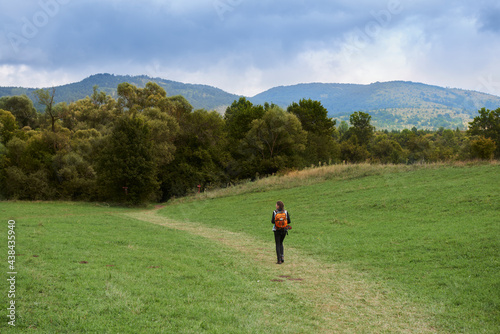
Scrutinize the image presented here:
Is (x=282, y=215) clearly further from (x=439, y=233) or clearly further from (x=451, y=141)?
(x=451, y=141)

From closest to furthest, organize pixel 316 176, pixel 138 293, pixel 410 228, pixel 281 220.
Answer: pixel 138 293
pixel 281 220
pixel 410 228
pixel 316 176

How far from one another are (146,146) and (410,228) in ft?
114

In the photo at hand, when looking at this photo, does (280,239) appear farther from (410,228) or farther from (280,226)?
(410,228)

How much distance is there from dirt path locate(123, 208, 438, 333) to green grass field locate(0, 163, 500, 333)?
4 cm

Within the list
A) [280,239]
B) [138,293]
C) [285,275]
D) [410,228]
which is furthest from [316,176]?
[138,293]

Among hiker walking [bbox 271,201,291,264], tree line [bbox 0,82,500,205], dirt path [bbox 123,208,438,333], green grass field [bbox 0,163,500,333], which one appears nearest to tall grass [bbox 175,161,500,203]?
tree line [bbox 0,82,500,205]

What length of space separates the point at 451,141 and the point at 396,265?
12590 cm

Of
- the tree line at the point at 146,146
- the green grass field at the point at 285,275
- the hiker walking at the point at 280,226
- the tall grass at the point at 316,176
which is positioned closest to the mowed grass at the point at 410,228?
the green grass field at the point at 285,275

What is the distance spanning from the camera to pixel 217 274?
11.1m

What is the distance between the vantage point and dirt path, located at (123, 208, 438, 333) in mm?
7366

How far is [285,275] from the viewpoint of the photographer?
460 inches

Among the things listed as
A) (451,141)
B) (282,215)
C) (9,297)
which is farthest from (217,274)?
(451,141)

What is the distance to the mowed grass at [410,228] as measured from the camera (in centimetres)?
901

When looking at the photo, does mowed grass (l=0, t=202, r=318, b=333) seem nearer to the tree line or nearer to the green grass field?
the green grass field
